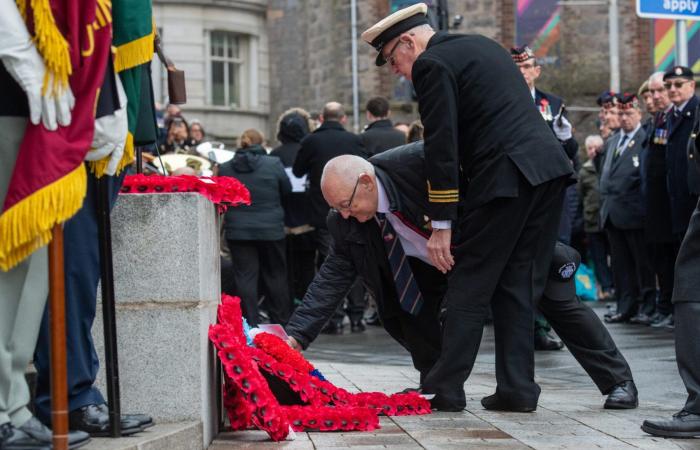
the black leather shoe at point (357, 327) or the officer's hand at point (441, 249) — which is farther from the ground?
the officer's hand at point (441, 249)

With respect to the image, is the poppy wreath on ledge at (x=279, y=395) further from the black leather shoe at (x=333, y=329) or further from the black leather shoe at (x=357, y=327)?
the black leather shoe at (x=357, y=327)

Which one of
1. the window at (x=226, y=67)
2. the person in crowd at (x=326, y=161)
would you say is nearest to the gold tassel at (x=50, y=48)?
the person in crowd at (x=326, y=161)

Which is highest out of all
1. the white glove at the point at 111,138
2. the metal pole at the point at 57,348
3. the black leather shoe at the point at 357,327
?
the white glove at the point at 111,138

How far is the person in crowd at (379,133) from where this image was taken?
13.4 m

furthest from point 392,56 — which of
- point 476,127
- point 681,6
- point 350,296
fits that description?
point 350,296

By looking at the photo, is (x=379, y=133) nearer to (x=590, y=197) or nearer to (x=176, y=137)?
(x=176, y=137)

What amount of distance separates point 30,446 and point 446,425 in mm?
2243

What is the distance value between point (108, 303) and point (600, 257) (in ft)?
44.0

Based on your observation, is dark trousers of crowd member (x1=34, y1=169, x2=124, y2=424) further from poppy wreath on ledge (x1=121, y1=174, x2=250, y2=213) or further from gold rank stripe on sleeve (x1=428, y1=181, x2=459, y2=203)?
gold rank stripe on sleeve (x1=428, y1=181, x2=459, y2=203)

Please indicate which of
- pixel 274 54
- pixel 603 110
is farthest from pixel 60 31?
pixel 274 54

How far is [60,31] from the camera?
13.6 ft

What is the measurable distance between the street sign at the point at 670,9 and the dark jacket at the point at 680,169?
75 centimetres

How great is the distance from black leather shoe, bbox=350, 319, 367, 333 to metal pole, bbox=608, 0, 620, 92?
1610 centimetres

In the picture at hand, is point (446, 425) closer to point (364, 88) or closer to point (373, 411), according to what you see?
point (373, 411)
